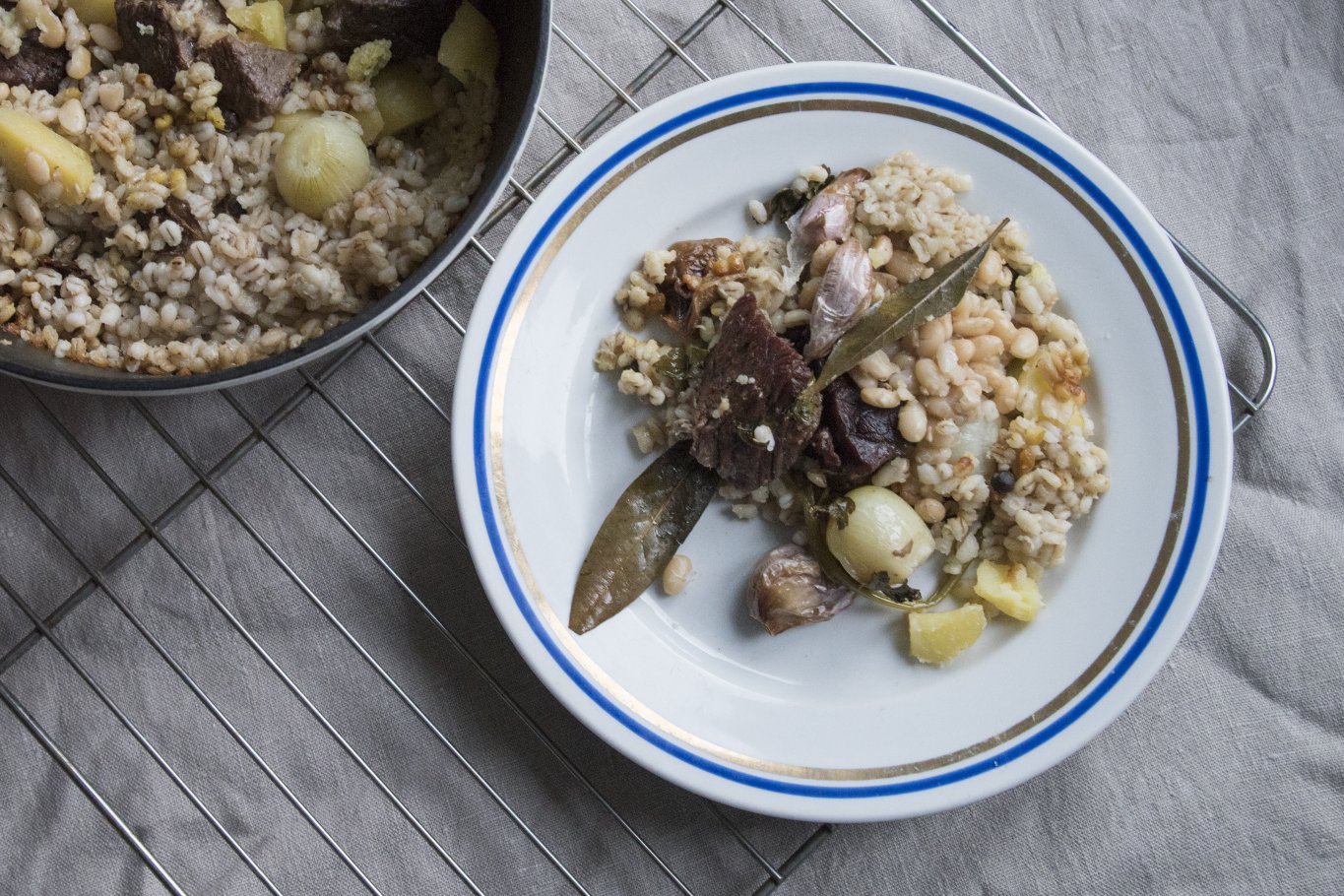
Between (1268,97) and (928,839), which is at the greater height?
(1268,97)

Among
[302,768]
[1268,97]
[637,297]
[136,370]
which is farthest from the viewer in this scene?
[1268,97]

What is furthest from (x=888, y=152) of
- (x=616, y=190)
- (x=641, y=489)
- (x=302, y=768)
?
(x=302, y=768)

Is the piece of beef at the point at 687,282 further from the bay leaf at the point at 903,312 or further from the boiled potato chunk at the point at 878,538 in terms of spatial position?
the boiled potato chunk at the point at 878,538

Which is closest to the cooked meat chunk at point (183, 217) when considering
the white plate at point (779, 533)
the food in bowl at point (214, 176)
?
the food in bowl at point (214, 176)

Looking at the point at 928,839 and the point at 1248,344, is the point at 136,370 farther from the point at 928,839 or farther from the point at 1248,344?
the point at 1248,344

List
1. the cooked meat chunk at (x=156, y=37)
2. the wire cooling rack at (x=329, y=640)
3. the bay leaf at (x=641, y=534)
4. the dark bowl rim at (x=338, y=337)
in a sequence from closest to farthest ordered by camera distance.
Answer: the dark bowl rim at (x=338, y=337)
the cooked meat chunk at (x=156, y=37)
the bay leaf at (x=641, y=534)
the wire cooling rack at (x=329, y=640)

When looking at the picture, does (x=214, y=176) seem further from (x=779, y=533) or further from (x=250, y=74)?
(x=779, y=533)

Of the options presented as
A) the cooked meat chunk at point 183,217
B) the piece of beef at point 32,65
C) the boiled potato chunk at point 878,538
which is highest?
the piece of beef at point 32,65
